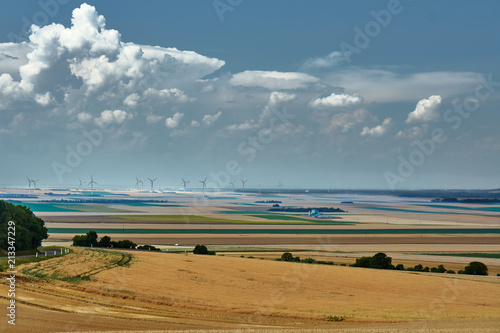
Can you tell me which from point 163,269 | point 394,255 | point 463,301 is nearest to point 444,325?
point 463,301

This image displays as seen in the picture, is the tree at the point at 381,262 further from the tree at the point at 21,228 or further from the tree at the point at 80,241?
the tree at the point at 80,241

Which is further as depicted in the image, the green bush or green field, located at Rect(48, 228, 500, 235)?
green field, located at Rect(48, 228, 500, 235)

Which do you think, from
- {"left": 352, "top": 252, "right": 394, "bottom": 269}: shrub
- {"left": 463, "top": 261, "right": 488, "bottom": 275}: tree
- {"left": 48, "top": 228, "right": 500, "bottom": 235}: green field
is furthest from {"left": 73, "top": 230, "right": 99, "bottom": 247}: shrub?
{"left": 48, "top": 228, "right": 500, "bottom": 235}: green field

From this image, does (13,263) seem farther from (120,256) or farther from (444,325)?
(444,325)

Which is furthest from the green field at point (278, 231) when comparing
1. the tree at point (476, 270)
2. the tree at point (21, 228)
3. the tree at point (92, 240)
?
the tree at point (476, 270)

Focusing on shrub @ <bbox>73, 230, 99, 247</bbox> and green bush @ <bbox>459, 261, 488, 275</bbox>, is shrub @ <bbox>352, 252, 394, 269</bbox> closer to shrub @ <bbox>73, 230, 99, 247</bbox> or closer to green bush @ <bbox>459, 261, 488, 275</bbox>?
green bush @ <bbox>459, 261, 488, 275</bbox>

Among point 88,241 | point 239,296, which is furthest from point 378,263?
point 88,241
